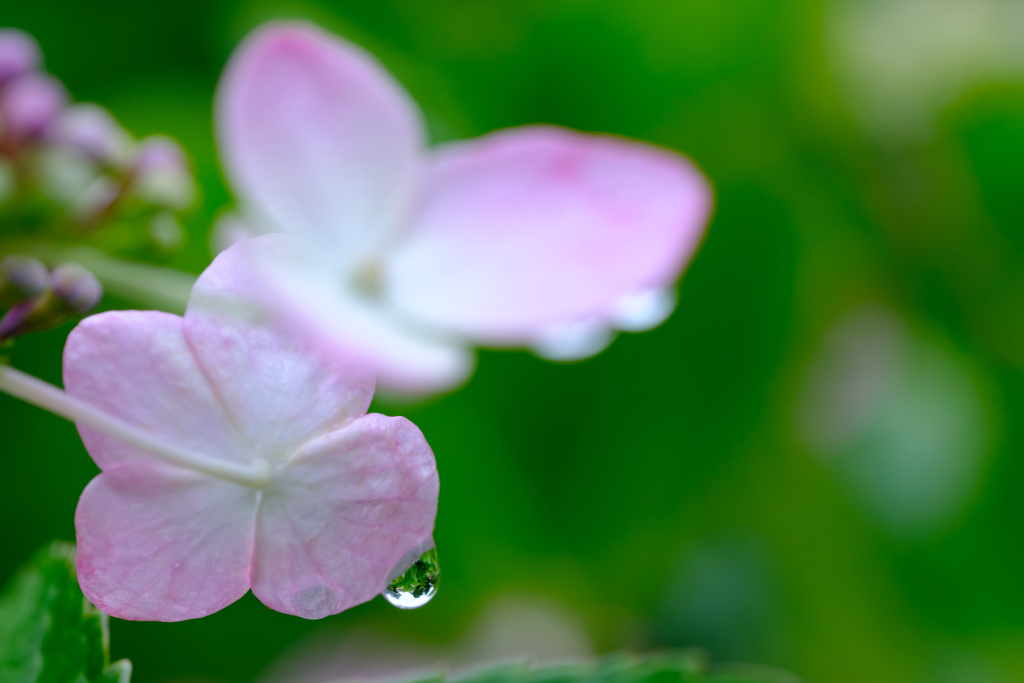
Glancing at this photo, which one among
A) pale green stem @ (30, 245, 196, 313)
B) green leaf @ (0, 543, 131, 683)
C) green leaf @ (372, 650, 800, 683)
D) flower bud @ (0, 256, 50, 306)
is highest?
pale green stem @ (30, 245, 196, 313)

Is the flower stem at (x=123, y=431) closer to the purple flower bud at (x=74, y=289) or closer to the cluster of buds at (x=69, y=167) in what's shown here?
the purple flower bud at (x=74, y=289)

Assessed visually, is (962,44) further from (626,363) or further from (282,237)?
(282,237)

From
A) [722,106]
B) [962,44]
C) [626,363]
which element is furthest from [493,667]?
[962,44]

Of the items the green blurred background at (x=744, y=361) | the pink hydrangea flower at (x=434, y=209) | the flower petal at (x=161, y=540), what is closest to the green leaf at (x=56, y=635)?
the flower petal at (x=161, y=540)

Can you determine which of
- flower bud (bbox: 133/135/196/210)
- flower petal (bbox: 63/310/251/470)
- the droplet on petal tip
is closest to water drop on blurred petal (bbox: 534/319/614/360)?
the droplet on petal tip

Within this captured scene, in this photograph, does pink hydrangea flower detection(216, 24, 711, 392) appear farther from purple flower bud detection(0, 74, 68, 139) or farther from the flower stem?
purple flower bud detection(0, 74, 68, 139)

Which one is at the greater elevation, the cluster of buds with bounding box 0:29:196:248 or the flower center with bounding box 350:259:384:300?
the cluster of buds with bounding box 0:29:196:248
